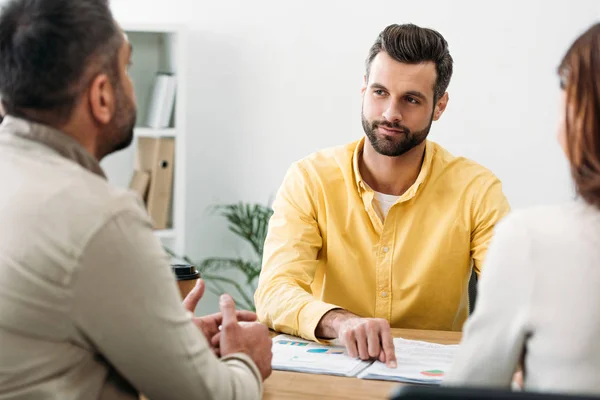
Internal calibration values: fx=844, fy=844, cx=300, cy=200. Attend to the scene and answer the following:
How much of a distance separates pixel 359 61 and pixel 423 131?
1530mm

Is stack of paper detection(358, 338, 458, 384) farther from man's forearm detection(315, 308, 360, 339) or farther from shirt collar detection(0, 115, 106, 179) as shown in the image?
shirt collar detection(0, 115, 106, 179)

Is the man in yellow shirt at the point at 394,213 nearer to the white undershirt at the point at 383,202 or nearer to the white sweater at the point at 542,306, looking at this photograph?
the white undershirt at the point at 383,202

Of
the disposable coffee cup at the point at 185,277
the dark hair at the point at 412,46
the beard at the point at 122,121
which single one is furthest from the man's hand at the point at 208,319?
the dark hair at the point at 412,46

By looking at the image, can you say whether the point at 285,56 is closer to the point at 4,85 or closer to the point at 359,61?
the point at 359,61

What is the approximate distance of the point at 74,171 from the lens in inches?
48.5

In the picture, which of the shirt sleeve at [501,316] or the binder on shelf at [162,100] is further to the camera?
the binder on shelf at [162,100]

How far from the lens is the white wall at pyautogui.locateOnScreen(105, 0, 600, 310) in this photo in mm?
3691

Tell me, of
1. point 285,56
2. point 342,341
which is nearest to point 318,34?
point 285,56

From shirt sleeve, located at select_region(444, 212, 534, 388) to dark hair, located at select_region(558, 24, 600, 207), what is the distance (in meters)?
0.11

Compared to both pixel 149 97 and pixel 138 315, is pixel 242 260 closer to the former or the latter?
pixel 149 97

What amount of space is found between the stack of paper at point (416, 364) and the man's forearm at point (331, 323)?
0.13 metres

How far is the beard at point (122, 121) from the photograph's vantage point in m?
1.36

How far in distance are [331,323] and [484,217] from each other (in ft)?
2.32

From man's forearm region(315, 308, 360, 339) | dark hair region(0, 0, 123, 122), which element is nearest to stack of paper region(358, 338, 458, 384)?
man's forearm region(315, 308, 360, 339)
